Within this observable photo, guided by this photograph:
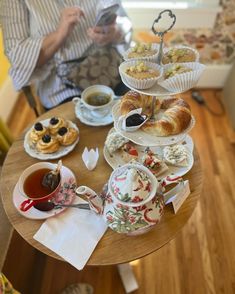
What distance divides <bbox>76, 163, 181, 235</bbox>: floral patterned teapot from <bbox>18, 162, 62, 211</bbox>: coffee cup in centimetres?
15

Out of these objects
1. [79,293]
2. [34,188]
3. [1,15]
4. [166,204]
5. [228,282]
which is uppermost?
[1,15]

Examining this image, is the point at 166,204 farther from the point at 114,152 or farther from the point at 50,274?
the point at 50,274

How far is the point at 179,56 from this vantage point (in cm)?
→ 69

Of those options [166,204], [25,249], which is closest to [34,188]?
[166,204]

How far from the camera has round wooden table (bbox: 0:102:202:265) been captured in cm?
72

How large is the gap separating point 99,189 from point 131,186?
0.77ft

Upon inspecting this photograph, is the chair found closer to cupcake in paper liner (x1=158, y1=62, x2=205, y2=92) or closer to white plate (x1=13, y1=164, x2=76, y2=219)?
white plate (x1=13, y1=164, x2=76, y2=219)

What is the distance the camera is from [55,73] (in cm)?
125

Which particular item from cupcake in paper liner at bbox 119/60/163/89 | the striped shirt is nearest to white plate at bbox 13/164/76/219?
cupcake in paper liner at bbox 119/60/163/89

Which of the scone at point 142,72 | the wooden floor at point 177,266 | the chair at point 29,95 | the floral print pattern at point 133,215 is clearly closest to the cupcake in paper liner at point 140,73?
the scone at point 142,72

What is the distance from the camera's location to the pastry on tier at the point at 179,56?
0.69m

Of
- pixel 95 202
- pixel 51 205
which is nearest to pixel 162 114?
pixel 95 202

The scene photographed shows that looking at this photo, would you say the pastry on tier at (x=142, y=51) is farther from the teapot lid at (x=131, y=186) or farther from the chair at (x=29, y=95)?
the chair at (x=29, y=95)

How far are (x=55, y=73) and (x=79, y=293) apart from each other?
1002mm
